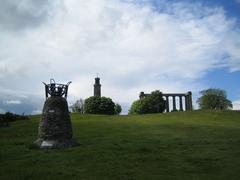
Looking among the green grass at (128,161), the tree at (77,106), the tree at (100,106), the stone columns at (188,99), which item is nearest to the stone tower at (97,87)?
the tree at (77,106)

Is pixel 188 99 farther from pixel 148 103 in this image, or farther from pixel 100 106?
pixel 100 106

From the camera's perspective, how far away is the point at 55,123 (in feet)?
107

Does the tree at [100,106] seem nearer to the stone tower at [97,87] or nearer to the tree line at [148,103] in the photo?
the tree line at [148,103]

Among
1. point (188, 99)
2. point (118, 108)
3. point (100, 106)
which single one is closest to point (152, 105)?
point (100, 106)

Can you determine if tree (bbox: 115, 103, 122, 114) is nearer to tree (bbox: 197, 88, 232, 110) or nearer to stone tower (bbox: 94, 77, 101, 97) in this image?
stone tower (bbox: 94, 77, 101, 97)

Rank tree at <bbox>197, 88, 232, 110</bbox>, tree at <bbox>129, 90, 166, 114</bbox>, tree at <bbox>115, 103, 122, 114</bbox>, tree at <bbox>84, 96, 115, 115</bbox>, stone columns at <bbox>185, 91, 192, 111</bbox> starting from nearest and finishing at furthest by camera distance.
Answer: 1. tree at <bbox>84, 96, 115, 115</bbox>
2. tree at <bbox>129, 90, 166, 114</bbox>
3. tree at <bbox>197, 88, 232, 110</bbox>
4. tree at <bbox>115, 103, 122, 114</bbox>
5. stone columns at <bbox>185, 91, 192, 111</bbox>

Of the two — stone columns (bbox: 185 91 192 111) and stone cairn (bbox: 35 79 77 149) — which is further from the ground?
stone columns (bbox: 185 91 192 111)

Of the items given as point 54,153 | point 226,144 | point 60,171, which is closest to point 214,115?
point 226,144

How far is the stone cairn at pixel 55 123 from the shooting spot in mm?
32406

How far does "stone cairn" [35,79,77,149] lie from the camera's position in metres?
32.4

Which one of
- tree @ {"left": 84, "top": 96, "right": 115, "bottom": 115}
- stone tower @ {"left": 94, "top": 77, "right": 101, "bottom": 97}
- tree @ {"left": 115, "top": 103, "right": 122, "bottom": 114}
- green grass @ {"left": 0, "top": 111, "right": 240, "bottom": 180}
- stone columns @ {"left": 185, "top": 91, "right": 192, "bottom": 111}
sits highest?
stone tower @ {"left": 94, "top": 77, "right": 101, "bottom": 97}

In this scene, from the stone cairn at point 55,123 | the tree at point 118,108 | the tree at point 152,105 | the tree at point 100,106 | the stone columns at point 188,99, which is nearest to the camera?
the stone cairn at point 55,123

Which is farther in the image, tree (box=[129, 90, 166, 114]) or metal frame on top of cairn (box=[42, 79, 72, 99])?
tree (box=[129, 90, 166, 114])

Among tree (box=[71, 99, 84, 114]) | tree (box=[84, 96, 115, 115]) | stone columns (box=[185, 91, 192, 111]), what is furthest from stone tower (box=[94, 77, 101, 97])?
tree (box=[84, 96, 115, 115])
